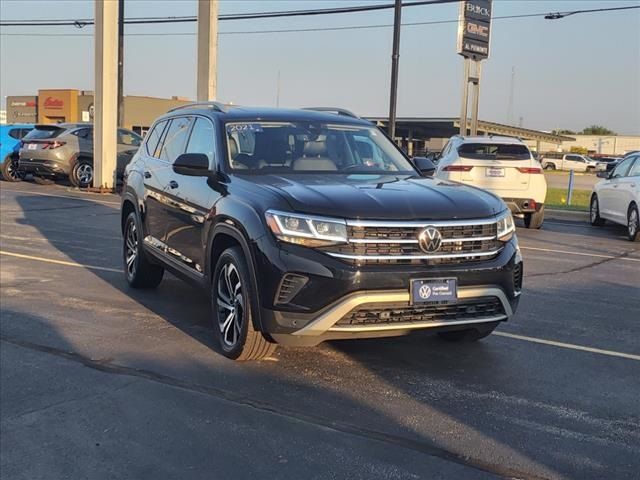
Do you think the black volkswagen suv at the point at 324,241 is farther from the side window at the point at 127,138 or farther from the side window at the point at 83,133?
the side window at the point at 127,138

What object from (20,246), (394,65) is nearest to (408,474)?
(20,246)

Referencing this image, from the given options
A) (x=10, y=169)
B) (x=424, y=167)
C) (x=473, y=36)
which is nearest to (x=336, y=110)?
(x=424, y=167)

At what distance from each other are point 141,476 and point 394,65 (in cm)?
1915

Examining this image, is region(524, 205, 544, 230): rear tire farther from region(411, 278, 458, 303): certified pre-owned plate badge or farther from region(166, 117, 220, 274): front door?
region(411, 278, 458, 303): certified pre-owned plate badge

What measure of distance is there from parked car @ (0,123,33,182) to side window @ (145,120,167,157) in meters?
16.9

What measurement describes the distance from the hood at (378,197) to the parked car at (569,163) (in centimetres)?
5849

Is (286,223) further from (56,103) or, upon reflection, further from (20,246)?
(56,103)

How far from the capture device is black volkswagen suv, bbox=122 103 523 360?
453cm

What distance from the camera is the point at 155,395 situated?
4566 millimetres

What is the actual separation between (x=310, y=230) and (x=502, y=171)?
9.45m

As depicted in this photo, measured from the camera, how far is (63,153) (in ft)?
68.6

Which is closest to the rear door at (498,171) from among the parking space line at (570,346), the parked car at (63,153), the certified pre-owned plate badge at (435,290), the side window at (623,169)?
the side window at (623,169)

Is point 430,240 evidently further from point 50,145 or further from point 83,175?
point 83,175

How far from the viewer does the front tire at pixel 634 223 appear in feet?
42.6
